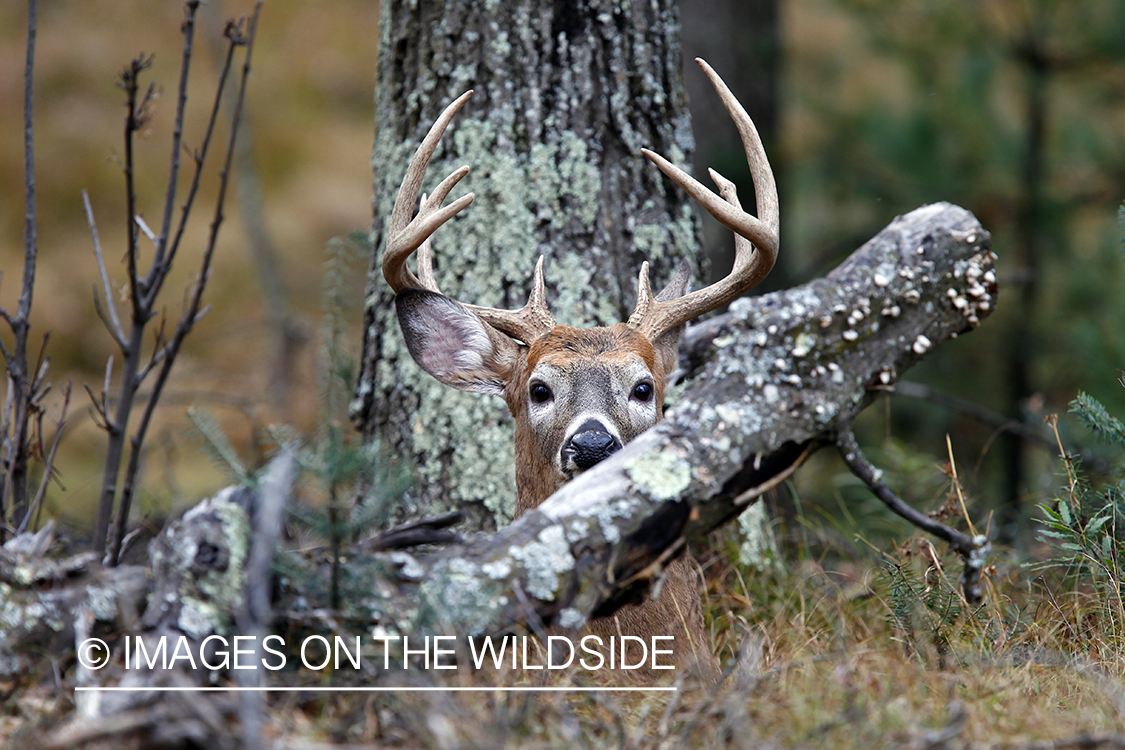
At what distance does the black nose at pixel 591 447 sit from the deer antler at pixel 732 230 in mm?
623

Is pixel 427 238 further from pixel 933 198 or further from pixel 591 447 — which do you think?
pixel 933 198

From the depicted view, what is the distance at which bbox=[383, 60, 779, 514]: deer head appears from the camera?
3.31 m

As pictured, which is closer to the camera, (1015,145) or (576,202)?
(576,202)

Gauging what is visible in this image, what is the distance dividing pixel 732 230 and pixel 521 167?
39.5 inches

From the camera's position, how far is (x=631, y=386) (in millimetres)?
3416

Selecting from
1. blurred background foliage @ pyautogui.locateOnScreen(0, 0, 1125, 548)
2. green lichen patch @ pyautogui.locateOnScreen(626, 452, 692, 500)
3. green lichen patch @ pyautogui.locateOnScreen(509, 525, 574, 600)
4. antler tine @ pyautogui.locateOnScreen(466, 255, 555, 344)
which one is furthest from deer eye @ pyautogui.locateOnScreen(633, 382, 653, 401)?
blurred background foliage @ pyautogui.locateOnScreen(0, 0, 1125, 548)

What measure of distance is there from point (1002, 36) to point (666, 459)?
6.35m

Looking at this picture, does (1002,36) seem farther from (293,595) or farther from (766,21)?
(293,595)

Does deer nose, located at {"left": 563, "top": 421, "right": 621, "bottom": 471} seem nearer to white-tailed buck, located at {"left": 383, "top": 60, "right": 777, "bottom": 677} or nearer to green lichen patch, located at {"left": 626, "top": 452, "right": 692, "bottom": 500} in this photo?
white-tailed buck, located at {"left": 383, "top": 60, "right": 777, "bottom": 677}

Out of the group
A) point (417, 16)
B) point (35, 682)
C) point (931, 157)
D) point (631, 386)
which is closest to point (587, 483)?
point (631, 386)

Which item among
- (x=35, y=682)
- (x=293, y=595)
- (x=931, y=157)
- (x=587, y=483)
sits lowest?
(x=35, y=682)

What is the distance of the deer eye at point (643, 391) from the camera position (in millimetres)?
3434
